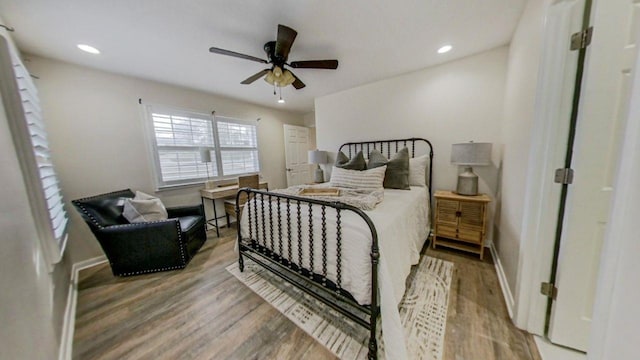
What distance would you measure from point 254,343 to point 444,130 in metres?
3.16

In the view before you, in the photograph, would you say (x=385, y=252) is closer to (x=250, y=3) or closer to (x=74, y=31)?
(x=250, y=3)

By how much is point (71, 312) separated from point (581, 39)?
4003 millimetres

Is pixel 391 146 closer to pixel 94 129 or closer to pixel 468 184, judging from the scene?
pixel 468 184

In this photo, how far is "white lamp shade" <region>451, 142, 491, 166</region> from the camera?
2.20m

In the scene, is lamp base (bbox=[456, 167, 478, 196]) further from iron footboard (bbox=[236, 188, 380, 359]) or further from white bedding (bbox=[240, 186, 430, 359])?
iron footboard (bbox=[236, 188, 380, 359])

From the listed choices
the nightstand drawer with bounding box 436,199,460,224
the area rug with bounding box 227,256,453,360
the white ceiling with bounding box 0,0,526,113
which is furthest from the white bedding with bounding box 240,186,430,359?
the white ceiling with bounding box 0,0,526,113

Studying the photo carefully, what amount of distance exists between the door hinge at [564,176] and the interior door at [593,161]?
0.04m

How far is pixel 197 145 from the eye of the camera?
139 inches

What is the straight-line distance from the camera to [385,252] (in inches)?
50.3

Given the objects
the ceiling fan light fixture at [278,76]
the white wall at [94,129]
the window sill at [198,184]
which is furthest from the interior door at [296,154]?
the ceiling fan light fixture at [278,76]

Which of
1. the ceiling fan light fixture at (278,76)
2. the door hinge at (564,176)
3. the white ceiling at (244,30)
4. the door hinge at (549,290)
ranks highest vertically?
the white ceiling at (244,30)

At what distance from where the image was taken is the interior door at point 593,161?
Answer: 95cm

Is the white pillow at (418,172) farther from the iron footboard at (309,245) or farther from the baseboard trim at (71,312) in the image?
the baseboard trim at (71,312)

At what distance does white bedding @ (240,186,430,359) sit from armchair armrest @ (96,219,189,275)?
107 cm
